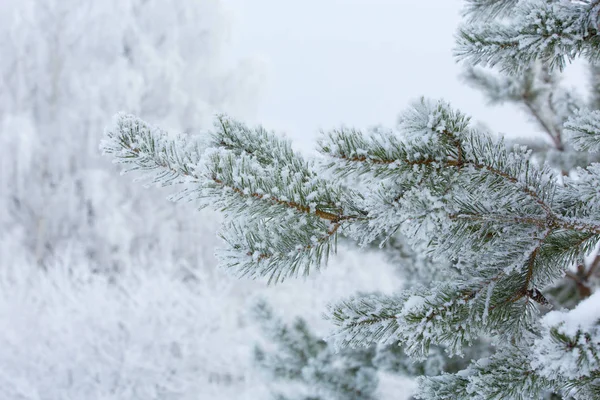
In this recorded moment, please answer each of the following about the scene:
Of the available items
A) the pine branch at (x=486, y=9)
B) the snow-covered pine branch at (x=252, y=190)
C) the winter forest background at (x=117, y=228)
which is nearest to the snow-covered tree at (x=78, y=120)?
the winter forest background at (x=117, y=228)

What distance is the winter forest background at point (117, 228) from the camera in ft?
16.6

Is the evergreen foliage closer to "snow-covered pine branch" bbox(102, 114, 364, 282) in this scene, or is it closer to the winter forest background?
"snow-covered pine branch" bbox(102, 114, 364, 282)

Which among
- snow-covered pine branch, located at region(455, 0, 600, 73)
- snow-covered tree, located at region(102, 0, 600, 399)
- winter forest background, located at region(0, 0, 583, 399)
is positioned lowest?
snow-covered tree, located at region(102, 0, 600, 399)

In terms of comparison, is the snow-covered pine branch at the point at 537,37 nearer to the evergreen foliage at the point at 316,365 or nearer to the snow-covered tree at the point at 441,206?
the snow-covered tree at the point at 441,206

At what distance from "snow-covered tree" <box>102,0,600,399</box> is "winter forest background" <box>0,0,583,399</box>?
161 inches

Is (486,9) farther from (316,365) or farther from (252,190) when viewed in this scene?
(316,365)

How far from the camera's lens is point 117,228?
704 centimetres

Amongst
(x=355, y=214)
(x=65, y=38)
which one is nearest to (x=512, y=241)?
(x=355, y=214)

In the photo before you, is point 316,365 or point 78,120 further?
point 78,120

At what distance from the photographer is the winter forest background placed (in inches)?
200

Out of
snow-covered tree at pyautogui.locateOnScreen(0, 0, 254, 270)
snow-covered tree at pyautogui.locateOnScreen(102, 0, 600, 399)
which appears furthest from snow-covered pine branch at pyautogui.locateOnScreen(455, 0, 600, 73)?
snow-covered tree at pyautogui.locateOnScreen(0, 0, 254, 270)

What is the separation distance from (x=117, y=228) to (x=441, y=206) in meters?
6.88

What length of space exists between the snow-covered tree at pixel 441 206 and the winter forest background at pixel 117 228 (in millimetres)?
4082

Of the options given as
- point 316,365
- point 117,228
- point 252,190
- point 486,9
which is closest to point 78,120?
point 117,228
